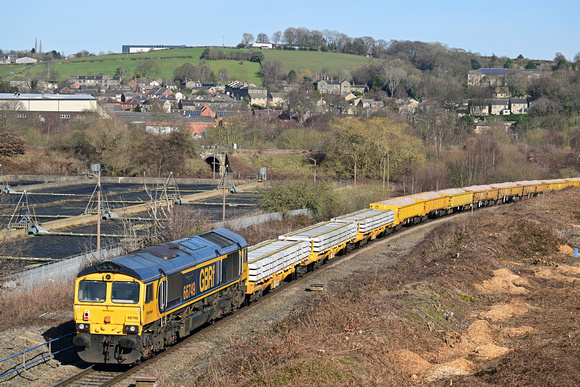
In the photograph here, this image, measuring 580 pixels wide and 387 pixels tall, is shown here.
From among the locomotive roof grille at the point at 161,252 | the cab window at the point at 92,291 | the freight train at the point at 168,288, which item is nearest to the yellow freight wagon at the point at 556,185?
the freight train at the point at 168,288

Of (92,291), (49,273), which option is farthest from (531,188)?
(92,291)

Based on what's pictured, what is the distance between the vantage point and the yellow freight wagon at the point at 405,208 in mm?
46188

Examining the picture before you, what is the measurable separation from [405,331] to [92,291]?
9804mm

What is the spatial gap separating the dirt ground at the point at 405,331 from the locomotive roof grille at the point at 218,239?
2.96 meters

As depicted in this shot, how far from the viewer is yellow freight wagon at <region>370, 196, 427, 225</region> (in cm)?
4619

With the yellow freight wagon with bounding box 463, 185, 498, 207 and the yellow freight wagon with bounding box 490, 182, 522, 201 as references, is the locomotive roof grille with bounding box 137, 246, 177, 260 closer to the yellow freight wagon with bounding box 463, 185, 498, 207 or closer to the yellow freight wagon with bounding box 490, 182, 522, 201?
the yellow freight wagon with bounding box 463, 185, 498, 207

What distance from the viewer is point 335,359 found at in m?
16.4

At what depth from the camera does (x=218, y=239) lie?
22.4m

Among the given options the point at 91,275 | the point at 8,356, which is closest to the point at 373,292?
the point at 91,275

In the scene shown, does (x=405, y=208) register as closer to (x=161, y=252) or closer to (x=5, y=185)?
(x=161, y=252)

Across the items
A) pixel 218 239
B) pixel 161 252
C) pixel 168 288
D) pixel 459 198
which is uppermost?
pixel 161 252

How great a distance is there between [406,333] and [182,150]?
272 ft

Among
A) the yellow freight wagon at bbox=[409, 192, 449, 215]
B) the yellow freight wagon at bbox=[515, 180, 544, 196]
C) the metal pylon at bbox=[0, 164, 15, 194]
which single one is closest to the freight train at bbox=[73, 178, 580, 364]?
the yellow freight wagon at bbox=[409, 192, 449, 215]

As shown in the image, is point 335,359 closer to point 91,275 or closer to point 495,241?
point 91,275
